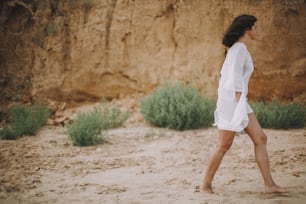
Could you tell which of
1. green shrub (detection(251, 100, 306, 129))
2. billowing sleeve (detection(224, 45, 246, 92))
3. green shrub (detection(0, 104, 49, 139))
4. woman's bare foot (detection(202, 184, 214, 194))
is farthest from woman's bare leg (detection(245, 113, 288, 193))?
green shrub (detection(0, 104, 49, 139))

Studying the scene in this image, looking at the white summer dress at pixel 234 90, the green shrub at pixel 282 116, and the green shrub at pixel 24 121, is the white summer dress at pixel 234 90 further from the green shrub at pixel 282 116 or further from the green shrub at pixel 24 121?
the green shrub at pixel 24 121

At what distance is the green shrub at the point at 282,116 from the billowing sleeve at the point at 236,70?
13.1ft

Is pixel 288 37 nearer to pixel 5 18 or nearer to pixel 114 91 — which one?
pixel 114 91

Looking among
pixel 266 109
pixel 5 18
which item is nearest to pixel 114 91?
pixel 5 18

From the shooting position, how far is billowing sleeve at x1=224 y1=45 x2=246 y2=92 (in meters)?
4.26

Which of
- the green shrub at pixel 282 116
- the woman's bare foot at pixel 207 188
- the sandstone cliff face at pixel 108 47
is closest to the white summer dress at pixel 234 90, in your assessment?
the woman's bare foot at pixel 207 188

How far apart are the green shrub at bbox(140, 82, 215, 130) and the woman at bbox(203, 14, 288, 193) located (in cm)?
394

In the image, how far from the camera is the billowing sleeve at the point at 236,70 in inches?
168

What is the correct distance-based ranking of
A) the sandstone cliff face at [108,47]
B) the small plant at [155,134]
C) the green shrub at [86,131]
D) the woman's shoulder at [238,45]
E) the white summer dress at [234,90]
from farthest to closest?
1. the sandstone cliff face at [108,47]
2. the small plant at [155,134]
3. the green shrub at [86,131]
4. the woman's shoulder at [238,45]
5. the white summer dress at [234,90]

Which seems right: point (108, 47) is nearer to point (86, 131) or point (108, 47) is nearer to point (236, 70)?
point (86, 131)

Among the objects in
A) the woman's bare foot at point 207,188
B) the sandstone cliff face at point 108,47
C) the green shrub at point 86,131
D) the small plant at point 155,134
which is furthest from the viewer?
the sandstone cliff face at point 108,47

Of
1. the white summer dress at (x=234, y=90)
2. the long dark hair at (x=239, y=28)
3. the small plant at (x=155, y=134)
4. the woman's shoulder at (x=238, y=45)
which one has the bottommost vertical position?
the small plant at (x=155, y=134)

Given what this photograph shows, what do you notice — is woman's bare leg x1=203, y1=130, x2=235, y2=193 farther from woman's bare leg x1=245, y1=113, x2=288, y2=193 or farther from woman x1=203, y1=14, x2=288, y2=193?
woman's bare leg x1=245, y1=113, x2=288, y2=193

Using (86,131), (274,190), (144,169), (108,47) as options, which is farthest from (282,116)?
(108,47)
